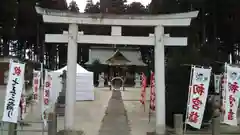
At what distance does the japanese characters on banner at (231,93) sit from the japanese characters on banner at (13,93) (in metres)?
5.92

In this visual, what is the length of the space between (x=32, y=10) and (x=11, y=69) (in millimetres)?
31783

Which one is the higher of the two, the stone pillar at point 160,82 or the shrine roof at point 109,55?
the shrine roof at point 109,55

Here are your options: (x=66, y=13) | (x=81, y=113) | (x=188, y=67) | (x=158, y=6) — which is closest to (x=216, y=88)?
(x=188, y=67)

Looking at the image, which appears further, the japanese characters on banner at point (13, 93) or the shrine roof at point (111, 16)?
the shrine roof at point (111, 16)

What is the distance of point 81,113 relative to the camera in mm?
18031

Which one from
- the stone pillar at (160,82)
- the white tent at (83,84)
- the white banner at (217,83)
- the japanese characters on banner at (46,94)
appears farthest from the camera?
the white tent at (83,84)

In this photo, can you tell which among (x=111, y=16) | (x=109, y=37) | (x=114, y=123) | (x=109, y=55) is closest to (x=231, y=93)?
(x=109, y=37)

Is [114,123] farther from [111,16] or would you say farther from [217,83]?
[217,83]

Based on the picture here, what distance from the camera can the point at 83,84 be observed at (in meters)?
23.6

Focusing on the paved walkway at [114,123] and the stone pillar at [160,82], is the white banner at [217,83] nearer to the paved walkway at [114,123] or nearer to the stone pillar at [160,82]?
the paved walkway at [114,123]

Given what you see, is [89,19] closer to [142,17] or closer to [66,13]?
[66,13]

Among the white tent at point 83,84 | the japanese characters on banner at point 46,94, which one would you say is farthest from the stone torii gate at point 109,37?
the white tent at point 83,84

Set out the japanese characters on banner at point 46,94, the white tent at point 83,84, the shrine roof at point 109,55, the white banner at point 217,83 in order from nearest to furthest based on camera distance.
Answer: the japanese characters on banner at point 46,94 < the white banner at point 217,83 < the white tent at point 83,84 < the shrine roof at point 109,55

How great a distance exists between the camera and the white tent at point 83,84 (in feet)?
77.0
